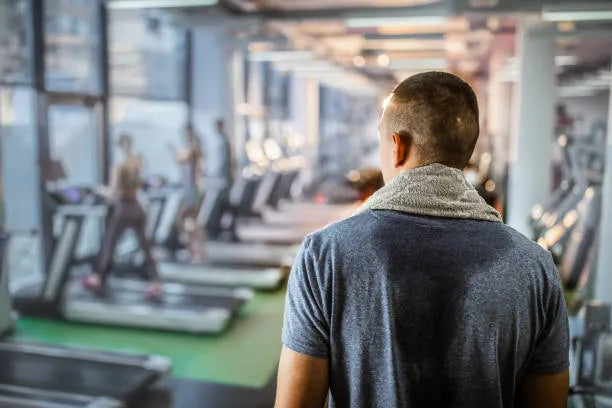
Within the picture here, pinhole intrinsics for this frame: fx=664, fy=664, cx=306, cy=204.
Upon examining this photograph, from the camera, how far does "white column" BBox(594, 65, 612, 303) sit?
525 centimetres

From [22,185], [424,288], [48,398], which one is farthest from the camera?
[22,185]

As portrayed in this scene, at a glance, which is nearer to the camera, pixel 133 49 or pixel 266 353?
pixel 266 353

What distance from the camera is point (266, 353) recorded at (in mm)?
5027

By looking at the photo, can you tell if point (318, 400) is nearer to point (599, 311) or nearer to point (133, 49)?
point (599, 311)

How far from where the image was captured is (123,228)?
618 cm

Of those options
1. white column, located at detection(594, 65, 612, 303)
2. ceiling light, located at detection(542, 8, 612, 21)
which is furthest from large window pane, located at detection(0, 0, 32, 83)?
white column, located at detection(594, 65, 612, 303)

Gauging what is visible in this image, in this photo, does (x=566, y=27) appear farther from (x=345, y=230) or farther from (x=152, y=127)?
(x=345, y=230)

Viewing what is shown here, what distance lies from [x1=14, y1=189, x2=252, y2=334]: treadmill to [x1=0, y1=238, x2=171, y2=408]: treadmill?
2.95ft

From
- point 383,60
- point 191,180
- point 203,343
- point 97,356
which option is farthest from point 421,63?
point 97,356

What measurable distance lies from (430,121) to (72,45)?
22.6 ft

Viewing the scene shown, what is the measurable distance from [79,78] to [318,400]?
6875 millimetres

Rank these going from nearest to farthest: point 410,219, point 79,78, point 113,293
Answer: point 410,219 → point 113,293 → point 79,78

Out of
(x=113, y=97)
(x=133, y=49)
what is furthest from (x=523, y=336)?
(x=133, y=49)

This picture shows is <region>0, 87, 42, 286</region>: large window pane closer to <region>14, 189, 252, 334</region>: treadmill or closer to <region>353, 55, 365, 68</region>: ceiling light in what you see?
<region>14, 189, 252, 334</region>: treadmill
